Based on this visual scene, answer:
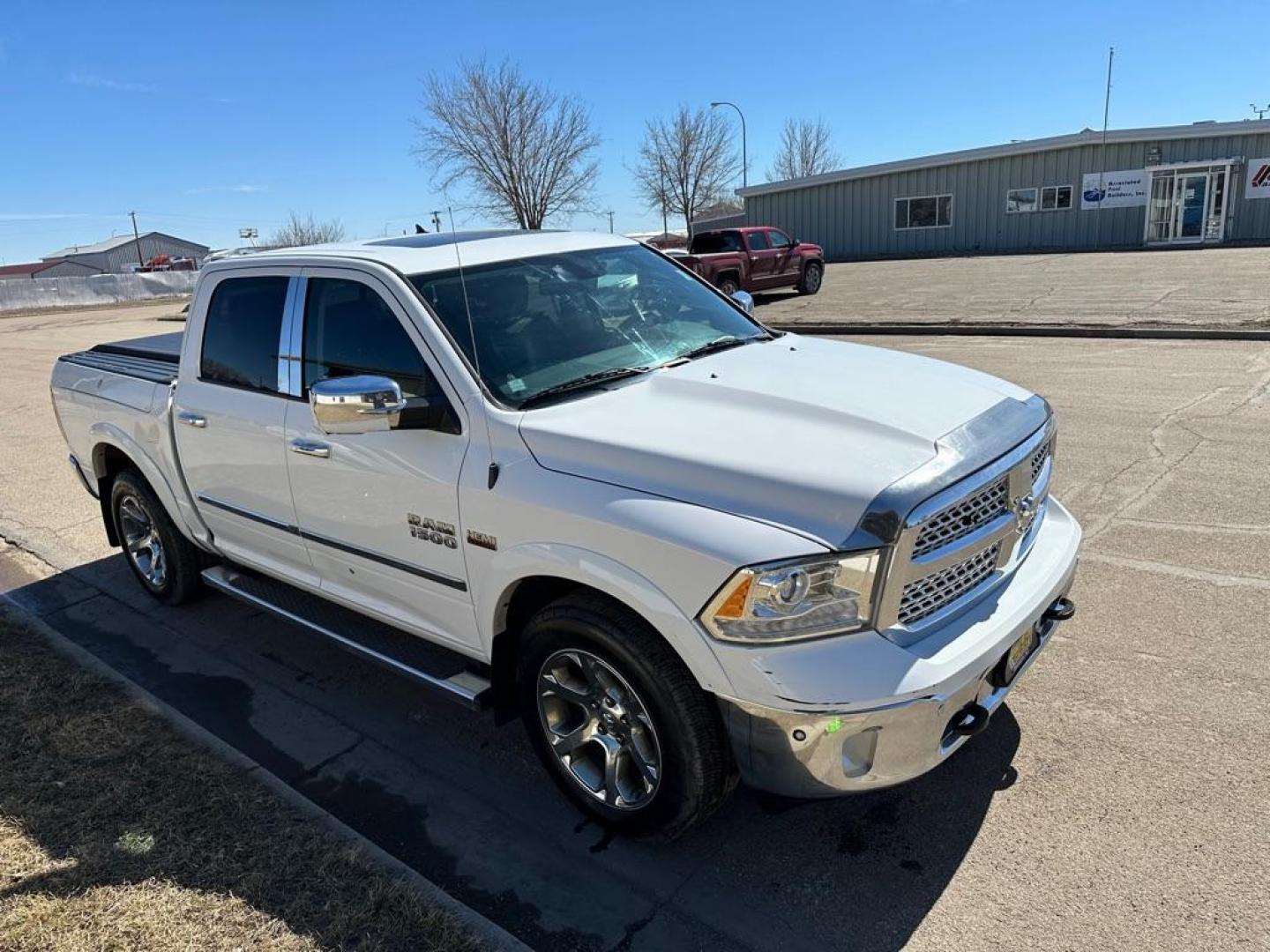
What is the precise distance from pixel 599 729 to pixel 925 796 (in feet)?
3.94

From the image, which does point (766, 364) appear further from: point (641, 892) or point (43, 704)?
point (43, 704)

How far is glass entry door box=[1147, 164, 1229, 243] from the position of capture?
31.0 metres

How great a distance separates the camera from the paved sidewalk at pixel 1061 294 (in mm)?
14531

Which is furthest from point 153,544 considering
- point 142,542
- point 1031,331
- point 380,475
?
point 1031,331

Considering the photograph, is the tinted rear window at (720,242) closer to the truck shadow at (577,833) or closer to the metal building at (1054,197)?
the truck shadow at (577,833)

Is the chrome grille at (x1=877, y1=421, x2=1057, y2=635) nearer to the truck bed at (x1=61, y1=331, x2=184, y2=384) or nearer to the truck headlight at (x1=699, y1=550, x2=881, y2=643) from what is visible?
the truck headlight at (x1=699, y1=550, x2=881, y2=643)

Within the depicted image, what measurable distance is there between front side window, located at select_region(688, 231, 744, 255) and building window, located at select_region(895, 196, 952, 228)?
19238 mm

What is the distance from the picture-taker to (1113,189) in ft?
107

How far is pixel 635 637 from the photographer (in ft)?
8.73

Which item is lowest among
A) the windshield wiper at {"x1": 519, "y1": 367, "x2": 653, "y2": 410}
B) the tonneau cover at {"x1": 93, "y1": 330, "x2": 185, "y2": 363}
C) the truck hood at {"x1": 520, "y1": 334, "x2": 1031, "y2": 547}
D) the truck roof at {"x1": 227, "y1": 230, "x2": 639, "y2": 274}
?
the truck hood at {"x1": 520, "y1": 334, "x2": 1031, "y2": 547}

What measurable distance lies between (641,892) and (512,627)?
98cm

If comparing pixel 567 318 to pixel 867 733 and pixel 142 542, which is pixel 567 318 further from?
pixel 142 542

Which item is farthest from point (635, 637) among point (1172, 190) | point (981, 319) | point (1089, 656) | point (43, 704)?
point (1172, 190)

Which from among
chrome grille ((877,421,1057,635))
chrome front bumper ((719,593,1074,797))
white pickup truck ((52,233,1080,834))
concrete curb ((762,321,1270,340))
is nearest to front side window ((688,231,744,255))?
concrete curb ((762,321,1270,340))
